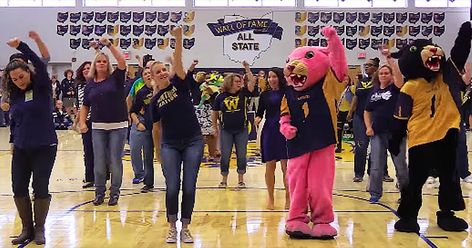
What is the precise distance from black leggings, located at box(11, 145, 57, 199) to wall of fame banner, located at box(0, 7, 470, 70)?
1760 cm

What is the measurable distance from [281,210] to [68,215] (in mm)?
2468

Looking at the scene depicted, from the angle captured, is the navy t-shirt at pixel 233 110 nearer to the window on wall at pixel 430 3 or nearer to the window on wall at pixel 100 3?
the window on wall at pixel 100 3

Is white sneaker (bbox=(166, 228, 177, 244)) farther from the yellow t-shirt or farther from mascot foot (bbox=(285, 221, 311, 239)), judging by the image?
the yellow t-shirt

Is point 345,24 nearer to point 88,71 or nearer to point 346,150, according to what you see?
point 346,150

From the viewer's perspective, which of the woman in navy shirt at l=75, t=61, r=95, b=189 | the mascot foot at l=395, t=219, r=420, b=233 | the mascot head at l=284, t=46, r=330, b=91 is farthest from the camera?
the woman in navy shirt at l=75, t=61, r=95, b=189

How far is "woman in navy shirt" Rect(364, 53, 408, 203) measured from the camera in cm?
701

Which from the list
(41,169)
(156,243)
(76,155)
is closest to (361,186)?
(156,243)

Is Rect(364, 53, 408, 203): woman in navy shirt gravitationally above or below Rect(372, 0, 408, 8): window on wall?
below

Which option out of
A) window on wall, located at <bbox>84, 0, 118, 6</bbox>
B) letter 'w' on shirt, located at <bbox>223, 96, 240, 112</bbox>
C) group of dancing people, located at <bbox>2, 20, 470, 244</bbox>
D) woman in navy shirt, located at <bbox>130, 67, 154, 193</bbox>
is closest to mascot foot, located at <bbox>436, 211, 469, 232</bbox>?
group of dancing people, located at <bbox>2, 20, 470, 244</bbox>

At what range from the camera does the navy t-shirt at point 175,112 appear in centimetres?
537

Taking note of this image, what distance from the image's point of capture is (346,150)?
541 inches

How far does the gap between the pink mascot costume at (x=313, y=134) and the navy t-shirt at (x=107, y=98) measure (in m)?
2.34

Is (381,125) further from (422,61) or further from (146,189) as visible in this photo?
(146,189)

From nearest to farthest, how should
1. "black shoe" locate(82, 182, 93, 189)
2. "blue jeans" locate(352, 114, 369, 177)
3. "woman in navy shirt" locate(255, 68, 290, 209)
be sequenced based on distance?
1. "woman in navy shirt" locate(255, 68, 290, 209)
2. "black shoe" locate(82, 182, 93, 189)
3. "blue jeans" locate(352, 114, 369, 177)
